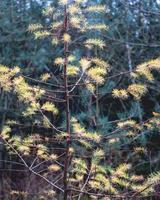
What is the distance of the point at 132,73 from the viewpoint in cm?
230

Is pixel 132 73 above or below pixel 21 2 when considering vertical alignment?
below

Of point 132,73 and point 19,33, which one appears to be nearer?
point 132,73

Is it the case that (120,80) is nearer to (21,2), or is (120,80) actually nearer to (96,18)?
(96,18)

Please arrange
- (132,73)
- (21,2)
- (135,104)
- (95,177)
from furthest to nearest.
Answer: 1. (21,2)
2. (135,104)
3. (95,177)
4. (132,73)

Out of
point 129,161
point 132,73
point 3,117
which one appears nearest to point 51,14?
point 132,73

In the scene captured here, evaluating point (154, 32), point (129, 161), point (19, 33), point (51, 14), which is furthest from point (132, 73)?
point (19, 33)

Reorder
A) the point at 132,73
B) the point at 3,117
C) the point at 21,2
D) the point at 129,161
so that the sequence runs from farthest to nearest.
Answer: the point at 21,2 → the point at 3,117 → the point at 129,161 → the point at 132,73

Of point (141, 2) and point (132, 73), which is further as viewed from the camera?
point (141, 2)

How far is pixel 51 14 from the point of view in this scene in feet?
7.89

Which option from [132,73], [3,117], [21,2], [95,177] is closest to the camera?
[132,73]

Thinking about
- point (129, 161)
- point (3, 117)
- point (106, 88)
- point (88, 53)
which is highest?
point (88, 53)

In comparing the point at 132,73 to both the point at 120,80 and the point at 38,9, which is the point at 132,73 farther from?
the point at 38,9

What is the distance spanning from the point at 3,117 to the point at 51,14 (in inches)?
177

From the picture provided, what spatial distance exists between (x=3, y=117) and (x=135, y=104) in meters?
2.15
